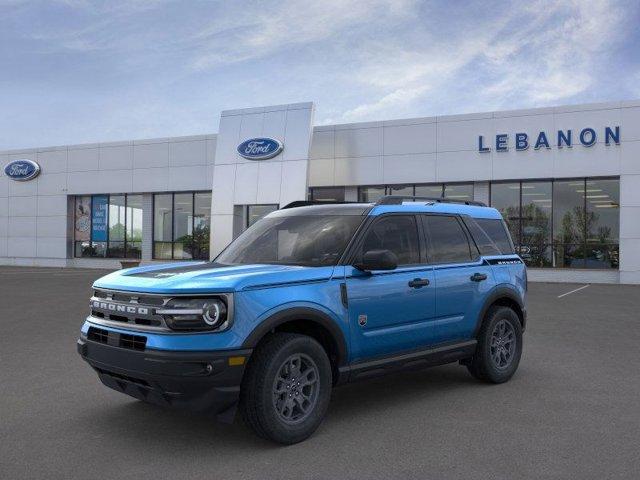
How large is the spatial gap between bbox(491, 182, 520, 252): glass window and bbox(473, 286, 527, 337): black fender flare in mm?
18566

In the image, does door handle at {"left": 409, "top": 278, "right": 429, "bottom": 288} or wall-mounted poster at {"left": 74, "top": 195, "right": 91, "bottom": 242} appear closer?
door handle at {"left": 409, "top": 278, "right": 429, "bottom": 288}

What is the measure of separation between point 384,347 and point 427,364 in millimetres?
694

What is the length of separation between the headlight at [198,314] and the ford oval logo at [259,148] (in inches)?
893

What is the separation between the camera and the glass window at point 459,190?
84.7ft

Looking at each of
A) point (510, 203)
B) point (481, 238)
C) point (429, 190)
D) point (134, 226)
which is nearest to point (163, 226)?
point (134, 226)

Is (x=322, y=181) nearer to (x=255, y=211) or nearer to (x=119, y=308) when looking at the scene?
(x=255, y=211)

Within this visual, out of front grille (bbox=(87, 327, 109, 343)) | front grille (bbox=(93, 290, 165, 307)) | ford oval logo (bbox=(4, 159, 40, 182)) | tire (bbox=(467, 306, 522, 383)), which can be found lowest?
tire (bbox=(467, 306, 522, 383))

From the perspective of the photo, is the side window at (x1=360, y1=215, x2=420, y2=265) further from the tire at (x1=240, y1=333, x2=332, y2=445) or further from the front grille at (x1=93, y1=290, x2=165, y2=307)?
the front grille at (x1=93, y1=290, x2=165, y2=307)

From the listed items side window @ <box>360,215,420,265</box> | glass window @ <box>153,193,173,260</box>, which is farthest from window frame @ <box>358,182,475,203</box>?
side window @ <box>360,215,420,265</box>

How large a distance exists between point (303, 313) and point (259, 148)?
23.0 meters

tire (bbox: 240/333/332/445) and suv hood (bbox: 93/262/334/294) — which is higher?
suv hood (bbox: 93/262/334/294)

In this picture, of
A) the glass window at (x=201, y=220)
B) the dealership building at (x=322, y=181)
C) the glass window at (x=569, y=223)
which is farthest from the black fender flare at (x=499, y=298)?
the glass window at (x=201, y=220)

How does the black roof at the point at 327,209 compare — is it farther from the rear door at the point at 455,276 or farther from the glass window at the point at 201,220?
the glass window at the point at 201,220

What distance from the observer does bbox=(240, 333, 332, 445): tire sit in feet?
14.8
